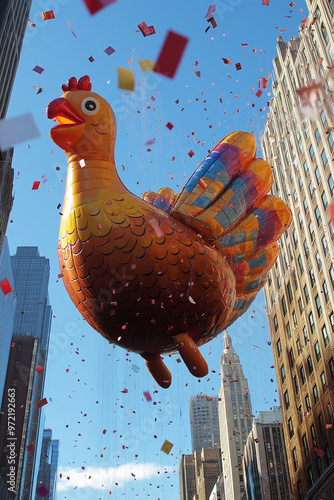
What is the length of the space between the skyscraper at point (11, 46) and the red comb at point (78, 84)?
78.9ft

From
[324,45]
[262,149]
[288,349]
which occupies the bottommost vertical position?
[288,349]

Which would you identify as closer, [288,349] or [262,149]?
[288,349]

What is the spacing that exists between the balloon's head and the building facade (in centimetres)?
1981

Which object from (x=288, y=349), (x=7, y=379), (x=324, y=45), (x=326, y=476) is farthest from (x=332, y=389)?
(x=7, y=379)

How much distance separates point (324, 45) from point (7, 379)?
230ft

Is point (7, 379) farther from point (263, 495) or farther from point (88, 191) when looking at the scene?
point (88, 191)

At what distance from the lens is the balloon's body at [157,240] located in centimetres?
724

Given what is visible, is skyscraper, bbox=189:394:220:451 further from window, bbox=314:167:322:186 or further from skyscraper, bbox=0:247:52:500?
window, bbox=314:167:322:186

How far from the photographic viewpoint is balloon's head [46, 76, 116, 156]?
25.9ft

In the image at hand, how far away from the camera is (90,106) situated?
26.6 feet

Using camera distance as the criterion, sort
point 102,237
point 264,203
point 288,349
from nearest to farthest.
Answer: point 102,237 → point 264,203 → point 288,349

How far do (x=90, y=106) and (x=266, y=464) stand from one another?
5016cm

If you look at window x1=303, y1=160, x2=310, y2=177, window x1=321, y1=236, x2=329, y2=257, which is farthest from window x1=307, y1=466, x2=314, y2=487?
window x1=303, y1=160, x2=310, y2=177

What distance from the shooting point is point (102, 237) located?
23.7ft
